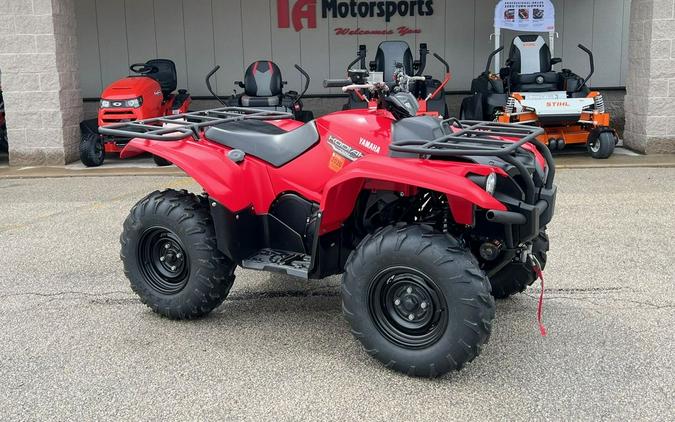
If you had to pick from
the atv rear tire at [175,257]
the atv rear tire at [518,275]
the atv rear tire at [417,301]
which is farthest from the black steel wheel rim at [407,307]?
the atv rear tire at [175,257]

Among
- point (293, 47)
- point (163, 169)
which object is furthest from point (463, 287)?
point (293, 47)

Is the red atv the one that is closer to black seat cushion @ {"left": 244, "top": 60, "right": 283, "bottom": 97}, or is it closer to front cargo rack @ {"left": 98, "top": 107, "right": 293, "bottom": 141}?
front cargo rack @ {"left": 98, "top": 107, "right": 293, "bottom": 141}

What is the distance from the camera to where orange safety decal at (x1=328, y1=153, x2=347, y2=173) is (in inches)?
155

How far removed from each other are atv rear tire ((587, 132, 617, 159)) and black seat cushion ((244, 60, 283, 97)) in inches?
176

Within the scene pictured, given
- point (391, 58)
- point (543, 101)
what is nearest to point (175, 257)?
point (543, 101)

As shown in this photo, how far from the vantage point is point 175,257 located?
4332 millimetres

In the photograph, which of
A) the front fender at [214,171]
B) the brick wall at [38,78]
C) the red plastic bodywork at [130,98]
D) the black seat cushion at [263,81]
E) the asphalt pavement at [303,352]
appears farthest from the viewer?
the black seat cushion at [263,81]

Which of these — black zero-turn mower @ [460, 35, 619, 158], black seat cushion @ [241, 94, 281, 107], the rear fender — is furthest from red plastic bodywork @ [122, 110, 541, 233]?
black seat cushion @ [241, 94, 281, 107]

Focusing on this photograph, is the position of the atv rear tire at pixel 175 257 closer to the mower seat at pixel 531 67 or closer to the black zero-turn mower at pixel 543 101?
the black zero-turn mower at pixel 543 101

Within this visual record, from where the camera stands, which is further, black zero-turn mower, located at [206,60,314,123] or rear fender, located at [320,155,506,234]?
black zero-turn mower, located at [206,60,314,123]

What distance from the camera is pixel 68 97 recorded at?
1067 centimetres

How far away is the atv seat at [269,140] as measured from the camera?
4.10 metres

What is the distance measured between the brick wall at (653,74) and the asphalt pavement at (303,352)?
4.78m

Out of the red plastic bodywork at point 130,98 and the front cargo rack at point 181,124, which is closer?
the front cargo rack at point 181,124
